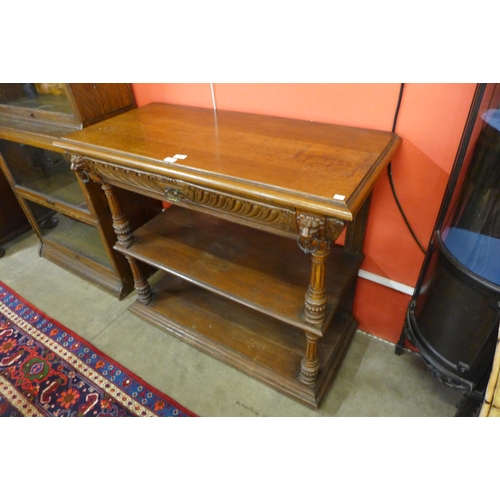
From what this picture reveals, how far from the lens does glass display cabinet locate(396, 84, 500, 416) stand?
94cm

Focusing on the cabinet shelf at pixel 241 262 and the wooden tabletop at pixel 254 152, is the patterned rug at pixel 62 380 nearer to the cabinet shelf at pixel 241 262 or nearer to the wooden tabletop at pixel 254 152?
the cabinet shelf at pixel 241 262

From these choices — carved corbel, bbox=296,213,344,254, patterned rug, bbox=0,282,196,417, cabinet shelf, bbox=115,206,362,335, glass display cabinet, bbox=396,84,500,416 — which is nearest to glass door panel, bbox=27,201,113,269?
patterned rug, bbox=0,282,196,417

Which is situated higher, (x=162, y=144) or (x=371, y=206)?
(x=162, y=144)

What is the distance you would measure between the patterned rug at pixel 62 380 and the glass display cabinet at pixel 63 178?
0.37 m

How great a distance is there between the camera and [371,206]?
52.5 inches

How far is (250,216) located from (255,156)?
0.20m

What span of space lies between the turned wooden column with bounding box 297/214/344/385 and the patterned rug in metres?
0.55

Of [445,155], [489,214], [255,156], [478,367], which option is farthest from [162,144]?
[478,367]

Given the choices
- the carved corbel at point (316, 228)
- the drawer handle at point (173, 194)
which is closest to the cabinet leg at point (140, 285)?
the drawer handle at point (173, 194)

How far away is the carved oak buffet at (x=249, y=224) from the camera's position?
954 mm

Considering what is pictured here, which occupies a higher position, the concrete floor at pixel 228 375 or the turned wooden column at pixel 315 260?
the turned wooden column at pixel 315 260

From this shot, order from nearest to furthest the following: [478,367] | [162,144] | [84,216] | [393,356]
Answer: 1. [478,367]
2. [162,144]
3. [393,356]
4. [84,216]

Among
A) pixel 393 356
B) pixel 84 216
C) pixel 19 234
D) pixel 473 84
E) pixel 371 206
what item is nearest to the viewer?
pixel 473 84
